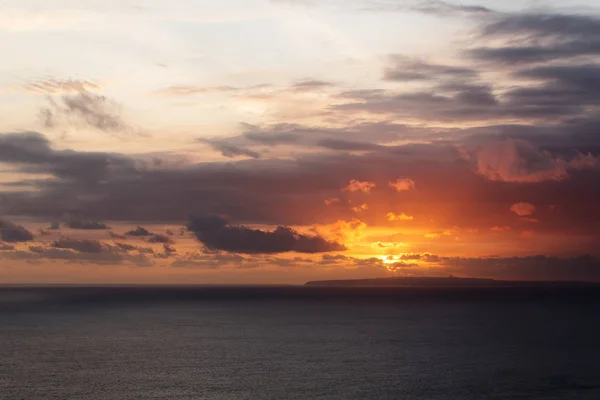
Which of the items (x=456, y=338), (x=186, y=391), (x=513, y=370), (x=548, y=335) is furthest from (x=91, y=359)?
(x=548, y=335)

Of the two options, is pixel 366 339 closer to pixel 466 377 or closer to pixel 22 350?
pixel 466 377

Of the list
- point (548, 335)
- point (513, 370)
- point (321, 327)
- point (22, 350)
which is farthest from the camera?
point (321, 327)

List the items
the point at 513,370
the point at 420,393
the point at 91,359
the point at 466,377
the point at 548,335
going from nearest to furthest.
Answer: the point at 420,393 → the point at 466,377 → the point at 513,370 → the point at 91,359 → the point at 548,335

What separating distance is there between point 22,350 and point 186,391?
5280cm

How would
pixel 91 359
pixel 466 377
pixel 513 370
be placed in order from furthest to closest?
pixel 91 359 → pixel 513 370 → pixel 466 377

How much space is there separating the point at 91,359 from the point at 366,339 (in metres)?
60.6

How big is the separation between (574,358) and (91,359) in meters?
84.0

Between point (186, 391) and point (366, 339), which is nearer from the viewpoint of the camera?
point (186, 391)

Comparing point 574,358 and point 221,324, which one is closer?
point 574,358

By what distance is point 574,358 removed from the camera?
12156 centimetres

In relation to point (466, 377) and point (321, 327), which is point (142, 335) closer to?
point (321, 327)

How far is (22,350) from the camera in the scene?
12769cm

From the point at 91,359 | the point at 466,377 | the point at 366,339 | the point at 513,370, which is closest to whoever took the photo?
the point at 466,377

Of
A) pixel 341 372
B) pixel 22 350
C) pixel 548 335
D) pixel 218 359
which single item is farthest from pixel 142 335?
pixel 548 335
